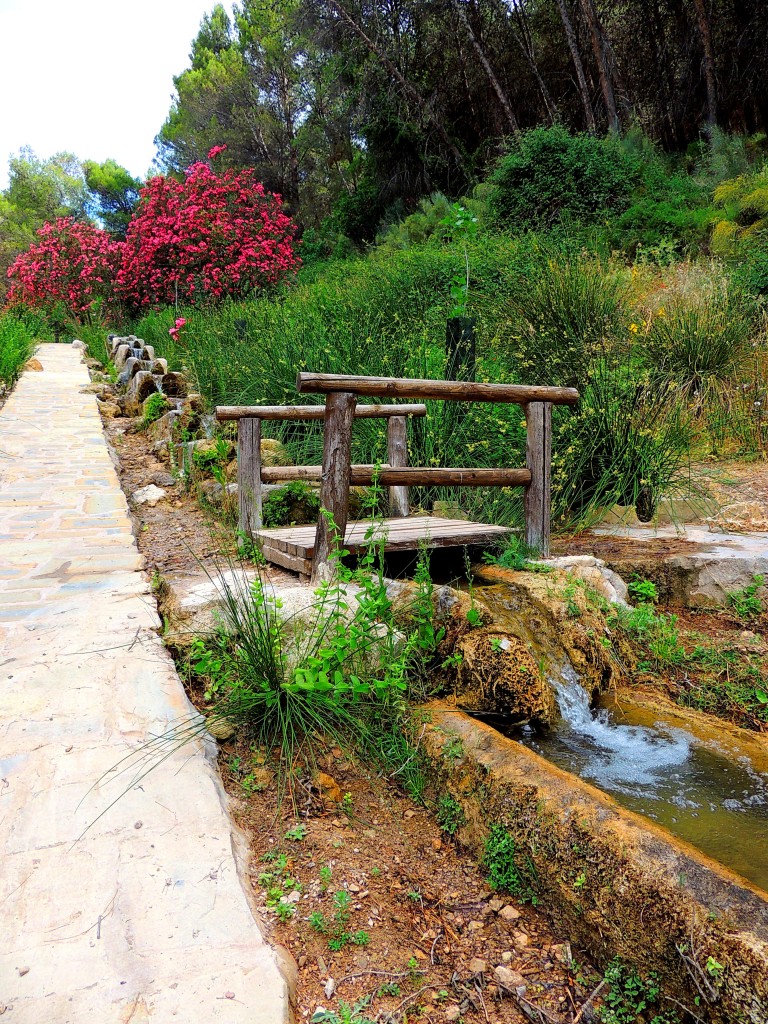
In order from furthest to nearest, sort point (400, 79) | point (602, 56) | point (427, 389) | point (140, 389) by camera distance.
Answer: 1. point (400, 79)
2. point (602, 56)
3. point (140, 389)
4. point (427, 389)

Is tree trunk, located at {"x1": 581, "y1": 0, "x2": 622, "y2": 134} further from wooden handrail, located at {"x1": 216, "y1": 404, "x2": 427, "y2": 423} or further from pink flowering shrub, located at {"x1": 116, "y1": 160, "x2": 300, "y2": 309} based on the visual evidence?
wooden handrail, located at {"x1": 216, "y1": 404, "x2": 427, "y2": 423}

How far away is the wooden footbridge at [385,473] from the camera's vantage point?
3244mm

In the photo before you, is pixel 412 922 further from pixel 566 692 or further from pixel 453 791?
pixel 566 692

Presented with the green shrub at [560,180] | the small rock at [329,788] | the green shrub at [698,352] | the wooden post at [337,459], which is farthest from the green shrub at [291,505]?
the green shrub at [560,180]

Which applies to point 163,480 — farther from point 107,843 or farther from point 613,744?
point 107,843

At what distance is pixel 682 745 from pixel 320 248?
61.0 feet

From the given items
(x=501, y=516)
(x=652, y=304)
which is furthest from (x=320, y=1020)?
(x=652, y=304)

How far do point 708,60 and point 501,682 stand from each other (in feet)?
44.1

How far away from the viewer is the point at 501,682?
9.32ft

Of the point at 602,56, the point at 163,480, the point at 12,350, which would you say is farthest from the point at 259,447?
the point at 602,56

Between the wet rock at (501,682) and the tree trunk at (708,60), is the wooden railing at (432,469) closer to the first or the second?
the wet rock at (501,682)

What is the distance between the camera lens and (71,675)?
2648mm

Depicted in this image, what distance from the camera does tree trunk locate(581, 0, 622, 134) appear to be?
A: 12.3 meters

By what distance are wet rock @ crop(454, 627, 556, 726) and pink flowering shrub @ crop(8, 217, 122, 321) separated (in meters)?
15.3
